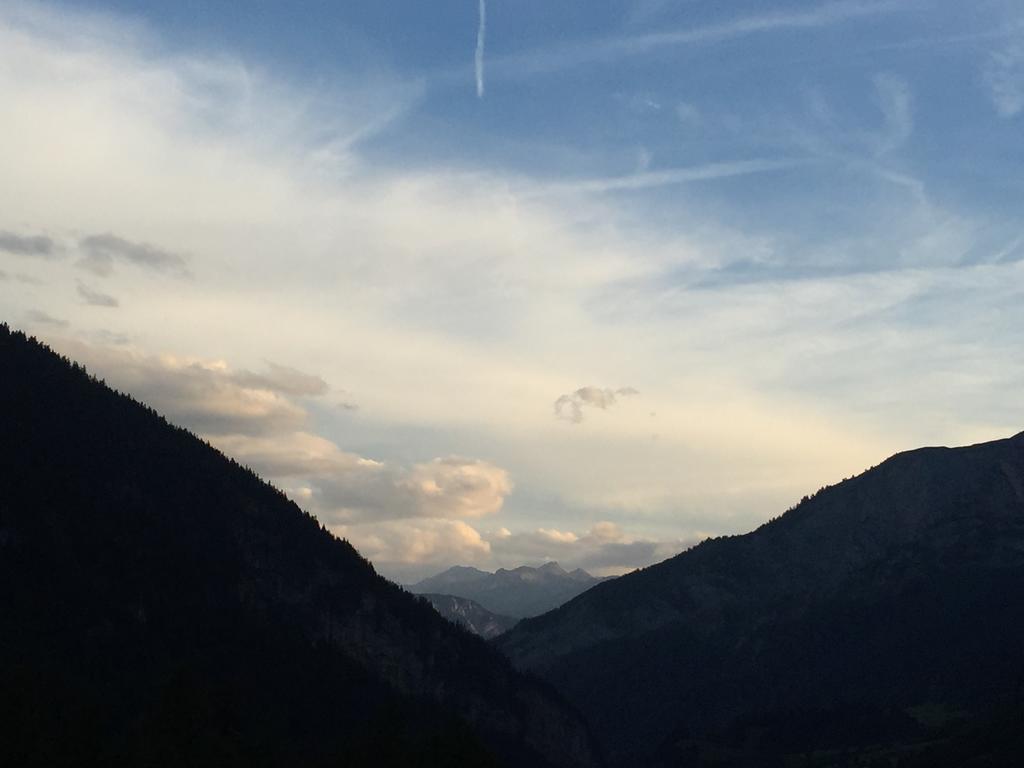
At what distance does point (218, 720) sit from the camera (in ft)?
381

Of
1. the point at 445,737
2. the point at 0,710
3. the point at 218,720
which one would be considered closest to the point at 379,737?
the point at 445,737

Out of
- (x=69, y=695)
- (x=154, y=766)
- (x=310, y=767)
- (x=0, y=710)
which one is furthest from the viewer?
(x=69, y=695)

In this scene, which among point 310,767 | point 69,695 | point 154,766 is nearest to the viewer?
point 154,766

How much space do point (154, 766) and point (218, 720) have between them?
454 inches

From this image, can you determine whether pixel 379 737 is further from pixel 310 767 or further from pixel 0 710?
pixel 0 710

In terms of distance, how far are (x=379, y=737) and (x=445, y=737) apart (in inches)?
296

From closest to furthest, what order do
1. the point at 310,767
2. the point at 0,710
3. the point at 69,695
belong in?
the point at 0,710, the point at 310,767, the point at 69,695

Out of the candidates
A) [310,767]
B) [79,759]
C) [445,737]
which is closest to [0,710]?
[79,759]

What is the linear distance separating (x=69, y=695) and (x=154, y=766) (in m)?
79.1

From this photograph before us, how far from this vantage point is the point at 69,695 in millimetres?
175250

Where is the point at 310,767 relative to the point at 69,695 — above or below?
below

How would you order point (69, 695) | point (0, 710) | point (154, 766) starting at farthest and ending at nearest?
1. point (69, 695)
2. point (0, 710)
3. point (154, 766)

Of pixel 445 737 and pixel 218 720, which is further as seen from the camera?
pixel 445 737

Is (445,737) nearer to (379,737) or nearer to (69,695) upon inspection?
(379,737)
